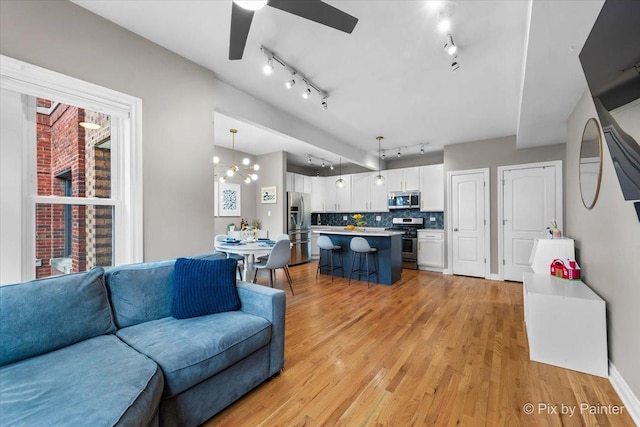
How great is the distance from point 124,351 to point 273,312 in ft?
2.88

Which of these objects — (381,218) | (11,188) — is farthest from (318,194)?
(11,188)

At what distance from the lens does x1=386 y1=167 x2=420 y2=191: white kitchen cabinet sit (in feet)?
20.4

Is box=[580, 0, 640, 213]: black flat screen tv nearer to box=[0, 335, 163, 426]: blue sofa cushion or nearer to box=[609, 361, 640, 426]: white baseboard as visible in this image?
box=[609, 361, 640, 426]: white baseboard

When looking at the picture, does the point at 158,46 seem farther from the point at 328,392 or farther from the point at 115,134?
the point at 328,392

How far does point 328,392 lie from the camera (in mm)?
1826

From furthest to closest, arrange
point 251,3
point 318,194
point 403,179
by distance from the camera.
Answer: point 318,194, point 403,179, point 251,3

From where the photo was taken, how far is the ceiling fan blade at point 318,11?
145 cm

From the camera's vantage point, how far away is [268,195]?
646 centimetres

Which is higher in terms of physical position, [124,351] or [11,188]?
[11,188]

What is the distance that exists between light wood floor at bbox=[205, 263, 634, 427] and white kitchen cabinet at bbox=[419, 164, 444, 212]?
2835mm

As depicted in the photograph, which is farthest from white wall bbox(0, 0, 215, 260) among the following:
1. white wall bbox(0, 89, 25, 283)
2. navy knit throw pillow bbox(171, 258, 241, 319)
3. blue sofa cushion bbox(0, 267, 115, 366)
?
blue sofa cushion bbox(0, 267, 115, 366)

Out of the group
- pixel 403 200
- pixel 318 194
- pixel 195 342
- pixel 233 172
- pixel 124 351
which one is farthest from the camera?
pixel 318 194

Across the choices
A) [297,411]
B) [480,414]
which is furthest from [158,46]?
[480,414]

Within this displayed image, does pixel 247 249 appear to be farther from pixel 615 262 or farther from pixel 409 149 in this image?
pixel 409 149
